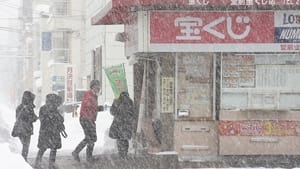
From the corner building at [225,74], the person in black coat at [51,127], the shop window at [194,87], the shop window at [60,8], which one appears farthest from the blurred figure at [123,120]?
the shop window at [60,8]

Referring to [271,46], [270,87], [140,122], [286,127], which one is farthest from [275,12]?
[140,122]

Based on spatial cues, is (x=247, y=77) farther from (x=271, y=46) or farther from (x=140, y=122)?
(x=140, y=122)

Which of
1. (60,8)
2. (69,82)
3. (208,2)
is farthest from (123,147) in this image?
(60,8)

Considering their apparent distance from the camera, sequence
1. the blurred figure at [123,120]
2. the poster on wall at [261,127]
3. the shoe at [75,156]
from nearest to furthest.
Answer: the poster on wall at [261,127]
the shoe at [75,156]
the blurred figure at [123,120]

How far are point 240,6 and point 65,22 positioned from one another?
25884 millimetres

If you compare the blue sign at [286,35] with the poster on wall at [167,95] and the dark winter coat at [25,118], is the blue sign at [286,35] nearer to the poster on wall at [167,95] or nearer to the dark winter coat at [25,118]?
the poster on wall at [167,95]

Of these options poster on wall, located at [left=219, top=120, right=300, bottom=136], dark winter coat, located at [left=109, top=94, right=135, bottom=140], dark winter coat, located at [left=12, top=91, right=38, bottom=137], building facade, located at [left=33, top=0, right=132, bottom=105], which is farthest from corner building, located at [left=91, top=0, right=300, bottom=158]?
building facade, located at [left=33, top=0, right=132, bottom=105]

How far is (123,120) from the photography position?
13.5 metres

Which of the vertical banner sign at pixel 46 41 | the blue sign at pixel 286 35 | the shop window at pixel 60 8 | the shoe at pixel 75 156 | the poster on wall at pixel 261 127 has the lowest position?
the shoe at pixel 75 156

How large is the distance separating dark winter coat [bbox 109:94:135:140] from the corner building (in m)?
0.93

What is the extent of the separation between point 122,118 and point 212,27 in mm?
2958

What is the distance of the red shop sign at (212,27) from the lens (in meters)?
11.9

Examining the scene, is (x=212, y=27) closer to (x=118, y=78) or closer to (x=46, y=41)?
(x=118, y=78)

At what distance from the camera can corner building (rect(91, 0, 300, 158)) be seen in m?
11.9
